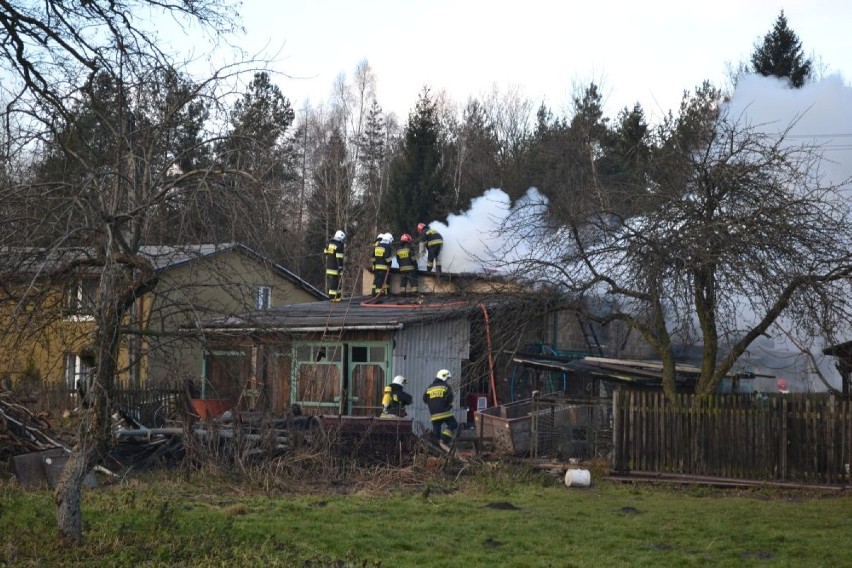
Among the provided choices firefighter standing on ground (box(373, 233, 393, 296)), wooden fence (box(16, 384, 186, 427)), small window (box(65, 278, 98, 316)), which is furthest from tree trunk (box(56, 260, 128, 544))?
firefighter standing on ground (box(373, 233, 393, 296))

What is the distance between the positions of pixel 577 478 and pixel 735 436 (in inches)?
114

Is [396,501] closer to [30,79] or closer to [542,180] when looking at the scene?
[30,79]

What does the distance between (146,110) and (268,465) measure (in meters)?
7.98

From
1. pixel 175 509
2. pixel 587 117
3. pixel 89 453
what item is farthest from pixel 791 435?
pixel 587 117

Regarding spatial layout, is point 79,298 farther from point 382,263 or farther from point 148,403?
point 382,263

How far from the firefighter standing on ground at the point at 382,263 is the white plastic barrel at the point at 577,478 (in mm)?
12207

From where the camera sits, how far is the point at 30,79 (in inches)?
391

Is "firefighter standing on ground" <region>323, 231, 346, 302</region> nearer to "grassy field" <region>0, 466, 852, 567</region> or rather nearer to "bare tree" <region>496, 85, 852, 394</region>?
"bare tree" <region>496, 85, 852, 394</region>

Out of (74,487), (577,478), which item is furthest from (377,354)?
(74,487)

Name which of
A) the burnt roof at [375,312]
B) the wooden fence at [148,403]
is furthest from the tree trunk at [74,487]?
the wooden fence at [148,403]

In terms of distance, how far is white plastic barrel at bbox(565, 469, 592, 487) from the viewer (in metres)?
16.8

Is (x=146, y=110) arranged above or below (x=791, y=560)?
above

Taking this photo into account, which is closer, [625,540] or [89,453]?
[89,453]

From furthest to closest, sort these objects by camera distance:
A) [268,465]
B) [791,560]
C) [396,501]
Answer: [268,465] → [396,501] → [791,560]
